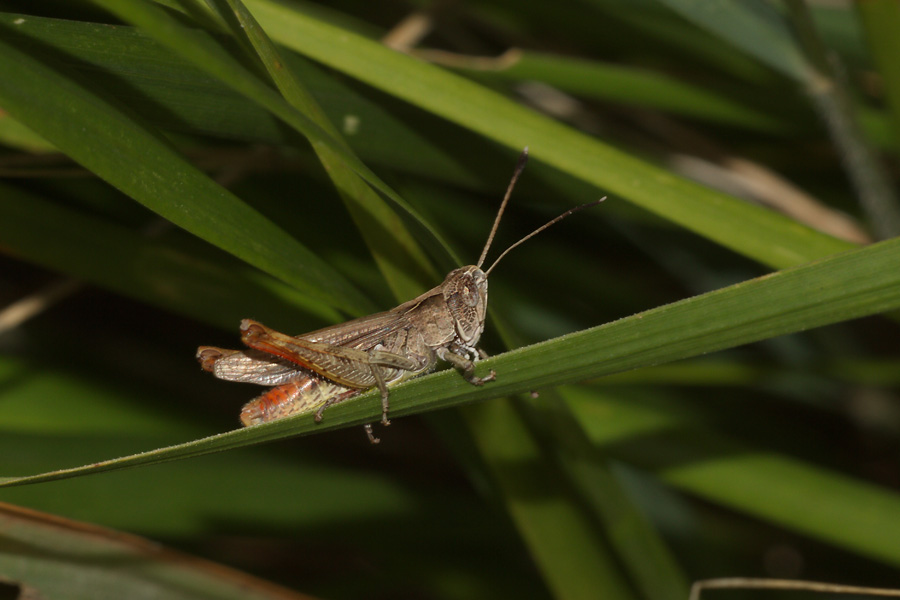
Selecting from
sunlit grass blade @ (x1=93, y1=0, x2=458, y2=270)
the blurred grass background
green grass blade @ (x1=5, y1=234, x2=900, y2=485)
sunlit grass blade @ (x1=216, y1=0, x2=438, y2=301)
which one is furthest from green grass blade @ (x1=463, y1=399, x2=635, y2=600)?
sunlit grass blade @ (x1=93, y1=0, x2=458, y2=270)

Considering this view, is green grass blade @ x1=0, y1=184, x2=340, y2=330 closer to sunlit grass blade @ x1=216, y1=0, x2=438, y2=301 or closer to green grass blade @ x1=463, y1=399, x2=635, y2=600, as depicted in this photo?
sunlit grass blade @ x1=216, y1=0, x2=438, y2=301

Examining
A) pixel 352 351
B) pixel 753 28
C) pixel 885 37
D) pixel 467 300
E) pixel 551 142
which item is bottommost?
pixel 352 351

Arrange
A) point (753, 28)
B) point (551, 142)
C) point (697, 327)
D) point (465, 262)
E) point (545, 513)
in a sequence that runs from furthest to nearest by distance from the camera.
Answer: point (465, 262)
point (753, 28)
point (545, 513)
point (551, 142)
point (697, 327)

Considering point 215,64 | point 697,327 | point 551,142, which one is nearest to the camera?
point 215,64

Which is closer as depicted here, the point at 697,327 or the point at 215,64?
the point at 215,64

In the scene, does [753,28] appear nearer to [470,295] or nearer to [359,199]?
[470,295]

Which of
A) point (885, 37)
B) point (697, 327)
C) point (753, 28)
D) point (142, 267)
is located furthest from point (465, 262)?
point (885, 37)

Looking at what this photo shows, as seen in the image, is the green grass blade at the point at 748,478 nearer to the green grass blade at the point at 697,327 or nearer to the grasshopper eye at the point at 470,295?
the grasshopper eye at the point at 470,295
